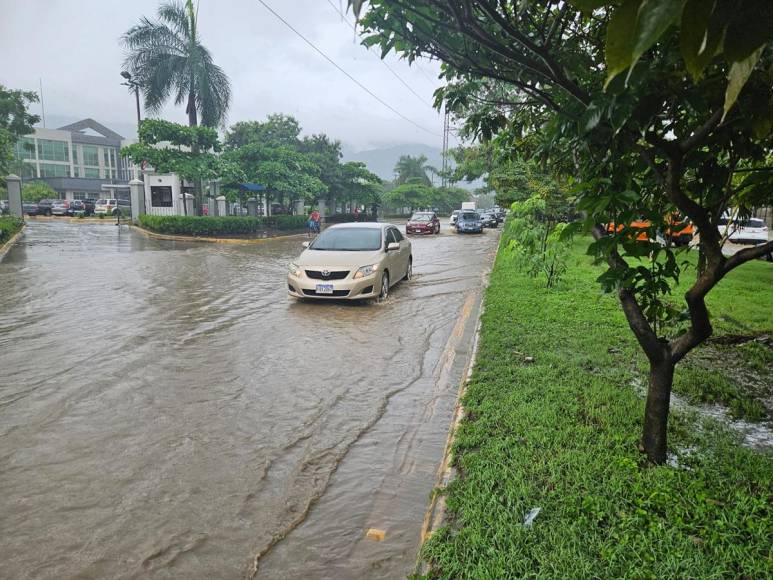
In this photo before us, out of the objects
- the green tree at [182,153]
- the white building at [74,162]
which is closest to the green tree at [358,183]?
the green tree at [182,153]

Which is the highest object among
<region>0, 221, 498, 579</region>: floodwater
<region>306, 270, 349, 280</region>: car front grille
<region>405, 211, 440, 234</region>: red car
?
<region>405, 211, 440, 234</region>: red car

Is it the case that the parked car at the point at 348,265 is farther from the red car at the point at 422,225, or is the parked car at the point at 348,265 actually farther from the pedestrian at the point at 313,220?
the red car at the point at 422,225

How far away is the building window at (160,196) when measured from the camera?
3584cm

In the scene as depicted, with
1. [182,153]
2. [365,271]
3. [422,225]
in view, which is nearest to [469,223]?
[422,225]

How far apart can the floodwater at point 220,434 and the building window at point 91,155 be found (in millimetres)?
91276

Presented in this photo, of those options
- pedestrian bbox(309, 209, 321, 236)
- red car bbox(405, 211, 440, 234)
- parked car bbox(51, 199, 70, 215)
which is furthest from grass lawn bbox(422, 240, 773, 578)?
parked car bbox(51, 199, 70, 215)

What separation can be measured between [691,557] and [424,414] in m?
2.91

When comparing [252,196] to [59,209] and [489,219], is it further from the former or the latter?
[59,209]

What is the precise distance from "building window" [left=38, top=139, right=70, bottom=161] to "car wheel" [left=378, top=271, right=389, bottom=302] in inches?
3573

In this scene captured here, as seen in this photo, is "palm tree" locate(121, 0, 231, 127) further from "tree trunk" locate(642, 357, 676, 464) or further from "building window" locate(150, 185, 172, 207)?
"tree trunk" locate(642, 357, 676, 464)

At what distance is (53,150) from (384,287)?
Answer: 92.0 meters

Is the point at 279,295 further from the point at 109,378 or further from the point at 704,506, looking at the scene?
the point at 704,506

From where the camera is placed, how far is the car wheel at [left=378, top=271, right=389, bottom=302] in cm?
1095

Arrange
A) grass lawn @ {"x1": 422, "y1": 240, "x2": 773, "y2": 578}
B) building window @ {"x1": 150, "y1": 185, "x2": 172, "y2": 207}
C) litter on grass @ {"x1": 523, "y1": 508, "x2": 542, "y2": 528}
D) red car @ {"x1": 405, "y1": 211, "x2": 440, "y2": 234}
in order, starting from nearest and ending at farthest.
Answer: grass lawn @ {"x1": 422, "y1": 240, "x2": 773, "y2": 578} → litter on grass @ {"x1": 523, "y1": 508, "x2": 542, "y2": 528} → red car @ {"x1": 405, "y1": 211, "x2": 440, "y2": 234} → building window @ {"x1": 150, "y1": 185, "x2": 172, "y2": 207}
